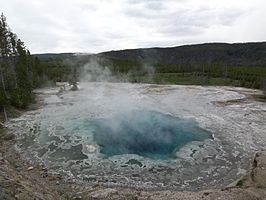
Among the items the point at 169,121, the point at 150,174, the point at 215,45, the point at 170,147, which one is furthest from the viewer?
the point at 215,45

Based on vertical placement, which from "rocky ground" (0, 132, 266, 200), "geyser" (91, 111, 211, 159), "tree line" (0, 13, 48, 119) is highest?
"tree line" (0, 13, 48, 119)

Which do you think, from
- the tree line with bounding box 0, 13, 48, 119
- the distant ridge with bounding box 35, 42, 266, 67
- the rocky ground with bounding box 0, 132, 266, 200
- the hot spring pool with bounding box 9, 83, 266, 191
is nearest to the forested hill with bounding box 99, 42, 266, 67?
the distant ridge with bounding box 35, 42, 266, 67

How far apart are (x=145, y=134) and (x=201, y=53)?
125 meters

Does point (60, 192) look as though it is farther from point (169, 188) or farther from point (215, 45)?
point (215, 45)

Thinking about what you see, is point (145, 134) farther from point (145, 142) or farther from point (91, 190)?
point (91, 190)

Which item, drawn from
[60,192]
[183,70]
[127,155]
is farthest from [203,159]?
[183,70]

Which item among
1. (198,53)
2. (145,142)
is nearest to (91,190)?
(145,142)

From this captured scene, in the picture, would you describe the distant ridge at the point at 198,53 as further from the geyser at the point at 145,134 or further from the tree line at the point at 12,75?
the geyser at the point at 145,134

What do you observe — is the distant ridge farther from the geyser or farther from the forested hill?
the geyser

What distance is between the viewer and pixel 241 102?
104ft

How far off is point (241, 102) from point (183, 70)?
154 ft

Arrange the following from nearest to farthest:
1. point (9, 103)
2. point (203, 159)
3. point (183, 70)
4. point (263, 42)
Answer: point (203, 159) → point (9, 103) → point (183, 70) → point (263, 42)

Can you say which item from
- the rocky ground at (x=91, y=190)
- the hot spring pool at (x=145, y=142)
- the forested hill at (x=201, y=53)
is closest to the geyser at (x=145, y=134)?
the hot spring pool at (x=145, y=142)

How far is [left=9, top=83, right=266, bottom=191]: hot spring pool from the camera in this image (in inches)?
555
